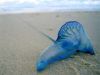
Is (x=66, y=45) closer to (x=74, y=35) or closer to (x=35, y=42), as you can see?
(x=74, y=35)

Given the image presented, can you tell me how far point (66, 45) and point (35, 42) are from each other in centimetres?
55

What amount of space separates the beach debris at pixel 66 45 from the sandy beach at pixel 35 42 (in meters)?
0.05

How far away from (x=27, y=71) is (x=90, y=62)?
523 millimetres

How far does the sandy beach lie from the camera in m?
2.06

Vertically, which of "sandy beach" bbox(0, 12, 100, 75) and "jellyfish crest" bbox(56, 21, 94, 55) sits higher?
"jellyfish crest" bbox(56, 21, 94, 55)

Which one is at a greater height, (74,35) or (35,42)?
(74,35)

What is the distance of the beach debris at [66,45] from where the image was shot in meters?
2.09

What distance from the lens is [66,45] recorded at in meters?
2.15

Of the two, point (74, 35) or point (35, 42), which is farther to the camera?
point (35, 42)

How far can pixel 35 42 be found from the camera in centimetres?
262

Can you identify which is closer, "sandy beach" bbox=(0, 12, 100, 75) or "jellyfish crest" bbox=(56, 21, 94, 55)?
"sandy beach" bbox=(0, 12, 100, 75)

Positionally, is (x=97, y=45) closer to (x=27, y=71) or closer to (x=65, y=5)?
(x=27, y=71)

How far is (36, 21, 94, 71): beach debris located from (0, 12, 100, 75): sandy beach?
49 millimetres

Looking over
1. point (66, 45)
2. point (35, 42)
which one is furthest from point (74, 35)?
point (35, 42)
